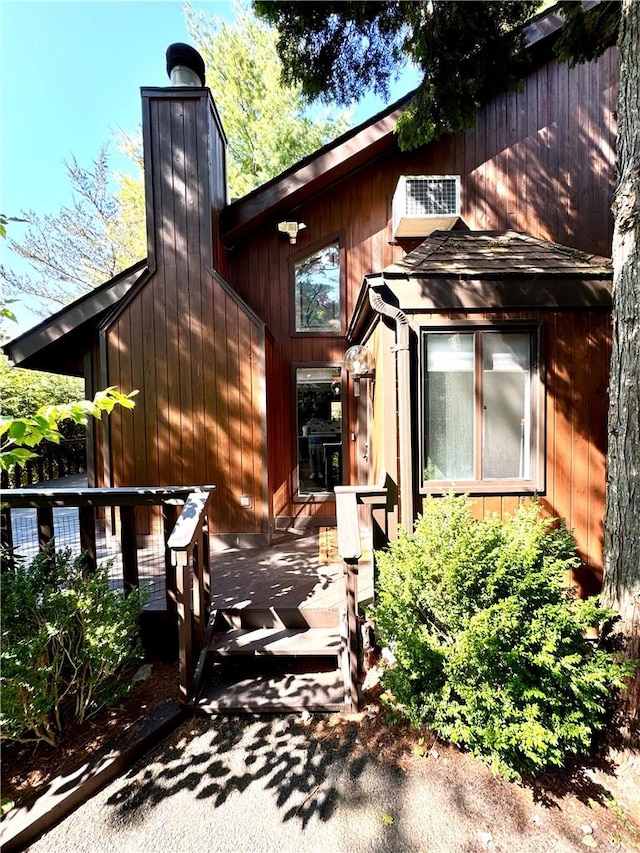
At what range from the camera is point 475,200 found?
17.4 feet

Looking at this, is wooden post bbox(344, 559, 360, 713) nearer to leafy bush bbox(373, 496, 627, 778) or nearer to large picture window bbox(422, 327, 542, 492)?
leafy bush bbox(373, 496, 627, 778)

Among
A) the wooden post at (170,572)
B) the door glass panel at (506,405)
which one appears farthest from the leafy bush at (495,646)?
the wooden post at (170,572)

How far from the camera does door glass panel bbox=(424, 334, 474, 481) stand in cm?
345

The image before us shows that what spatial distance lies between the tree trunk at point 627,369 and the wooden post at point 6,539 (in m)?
4.41

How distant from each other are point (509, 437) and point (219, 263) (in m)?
4.34

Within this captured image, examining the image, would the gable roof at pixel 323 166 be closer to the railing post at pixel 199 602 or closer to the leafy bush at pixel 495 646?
the railing post at pixel 199 602

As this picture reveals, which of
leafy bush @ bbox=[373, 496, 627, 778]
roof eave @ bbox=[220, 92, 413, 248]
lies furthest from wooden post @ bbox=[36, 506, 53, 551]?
roof eave @ bbox=[220, 92, 413, 248]

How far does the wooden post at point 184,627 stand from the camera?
99.1 inches

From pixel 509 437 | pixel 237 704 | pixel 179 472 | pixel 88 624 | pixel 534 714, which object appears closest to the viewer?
pixel 534 714

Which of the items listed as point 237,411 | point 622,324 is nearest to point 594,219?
point 622,324

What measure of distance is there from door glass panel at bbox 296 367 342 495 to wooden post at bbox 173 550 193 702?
127 inches

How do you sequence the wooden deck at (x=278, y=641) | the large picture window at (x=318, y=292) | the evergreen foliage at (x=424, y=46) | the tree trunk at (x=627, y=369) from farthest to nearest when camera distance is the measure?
the large picture window at (x=318, y=292), the evergreen foliage at (x=424, y=46), the wooden deck at (x=278, y=641), the tree trunk at (x=627, y=369)

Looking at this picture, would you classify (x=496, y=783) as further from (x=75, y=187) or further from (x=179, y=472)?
(x=75, y=187)

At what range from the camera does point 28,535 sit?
5273 mm
